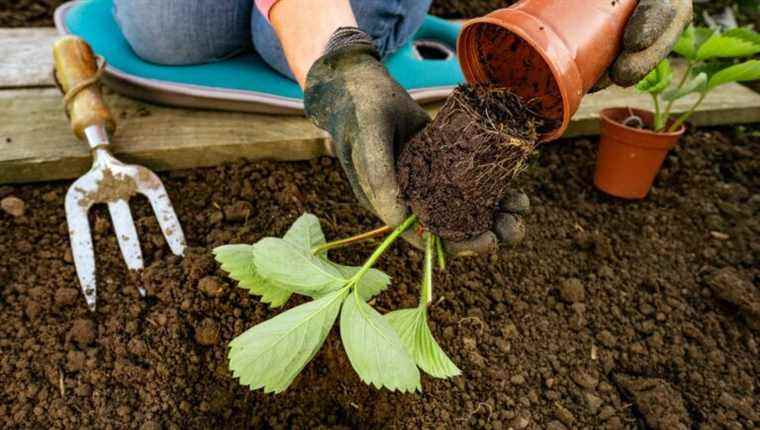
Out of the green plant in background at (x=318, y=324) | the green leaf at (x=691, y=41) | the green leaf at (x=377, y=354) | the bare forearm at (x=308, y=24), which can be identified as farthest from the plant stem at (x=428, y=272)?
the green leaf at (x=691, y=41)

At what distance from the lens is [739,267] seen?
4.60ft

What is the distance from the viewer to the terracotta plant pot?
784mm

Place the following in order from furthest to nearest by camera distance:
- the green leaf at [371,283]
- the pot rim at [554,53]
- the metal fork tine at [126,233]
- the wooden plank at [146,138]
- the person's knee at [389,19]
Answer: the person's knee at [389,19], the wooden plank at [146,138], the metal fork tine at [126,233], the green leaf at [371,283], the pot rim at [554,53]

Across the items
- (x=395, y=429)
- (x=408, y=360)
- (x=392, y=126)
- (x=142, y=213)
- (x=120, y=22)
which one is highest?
(x=392, y=126)

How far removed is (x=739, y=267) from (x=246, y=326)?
1164 mm

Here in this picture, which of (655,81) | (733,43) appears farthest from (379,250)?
(733,43)

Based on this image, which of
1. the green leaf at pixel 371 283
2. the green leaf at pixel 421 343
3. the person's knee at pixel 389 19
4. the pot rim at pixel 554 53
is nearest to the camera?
the pot rim at pixel 554 53

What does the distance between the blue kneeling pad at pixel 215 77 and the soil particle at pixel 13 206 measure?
1.26 feet

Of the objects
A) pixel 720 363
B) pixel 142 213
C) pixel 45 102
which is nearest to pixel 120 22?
pixel 45 102

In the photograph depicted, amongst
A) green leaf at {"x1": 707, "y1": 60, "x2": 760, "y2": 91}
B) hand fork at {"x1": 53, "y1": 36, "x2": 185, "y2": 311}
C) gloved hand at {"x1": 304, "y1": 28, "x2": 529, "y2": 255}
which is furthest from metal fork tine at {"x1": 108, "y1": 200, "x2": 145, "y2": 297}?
green leaf at {"x1": 707, "y1": 60, "x2": 760, "y2": 91}

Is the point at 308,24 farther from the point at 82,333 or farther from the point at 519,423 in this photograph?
the point at 519,423

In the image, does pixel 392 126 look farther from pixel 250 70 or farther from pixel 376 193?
pixel 250 70

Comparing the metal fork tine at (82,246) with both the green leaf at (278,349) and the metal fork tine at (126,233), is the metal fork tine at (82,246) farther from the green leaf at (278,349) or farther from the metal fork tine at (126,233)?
the green leaf at (278,349)

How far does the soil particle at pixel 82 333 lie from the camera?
42.1 inches
